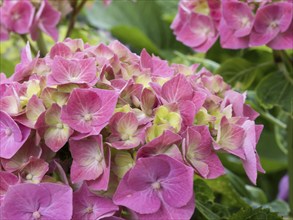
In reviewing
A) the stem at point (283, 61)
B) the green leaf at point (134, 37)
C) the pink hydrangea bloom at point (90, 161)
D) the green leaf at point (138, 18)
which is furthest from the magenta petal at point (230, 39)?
the green leaf at point (138, 18)

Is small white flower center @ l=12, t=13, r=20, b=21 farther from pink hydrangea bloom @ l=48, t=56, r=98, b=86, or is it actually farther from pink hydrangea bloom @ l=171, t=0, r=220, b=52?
A: pink hydrangea bloom @ l=48, t=56, r=98, b=86

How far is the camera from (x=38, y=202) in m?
0.51

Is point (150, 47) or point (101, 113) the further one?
point (150, 47)

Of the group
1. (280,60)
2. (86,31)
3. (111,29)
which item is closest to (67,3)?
(86,31)

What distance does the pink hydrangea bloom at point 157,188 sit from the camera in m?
0.50

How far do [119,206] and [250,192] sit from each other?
1.80ft

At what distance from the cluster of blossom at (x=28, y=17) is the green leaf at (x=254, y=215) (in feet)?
1.33

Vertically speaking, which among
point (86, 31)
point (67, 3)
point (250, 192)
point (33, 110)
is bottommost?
point (250, 192)

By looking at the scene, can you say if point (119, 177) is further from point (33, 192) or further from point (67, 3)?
point (67, 3)

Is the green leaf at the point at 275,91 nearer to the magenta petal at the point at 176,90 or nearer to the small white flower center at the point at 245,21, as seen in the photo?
the small white flower center at the point at 245,21

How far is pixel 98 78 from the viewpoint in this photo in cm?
55

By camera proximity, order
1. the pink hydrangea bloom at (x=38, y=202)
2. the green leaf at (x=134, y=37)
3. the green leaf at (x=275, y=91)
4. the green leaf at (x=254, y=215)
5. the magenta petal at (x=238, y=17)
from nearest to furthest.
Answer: the pink hydrangea bloom at (x=38, y=202) < the green leaf at (x=254, y=215) < the magenta petal at (x=238, y=17) < the green leaf at (x=275, y=91) < the green leaf at (x=134, y=37)

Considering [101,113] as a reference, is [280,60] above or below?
below

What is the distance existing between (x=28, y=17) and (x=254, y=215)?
427mm
